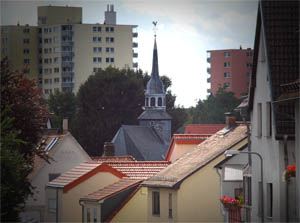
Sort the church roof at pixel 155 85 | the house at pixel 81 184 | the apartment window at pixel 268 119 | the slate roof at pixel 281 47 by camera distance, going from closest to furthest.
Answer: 1. the slate roof at pixel 281 47
2. the apartment window at pixel 268 119
3. the house at pixel 81 184
4. the church roof at pixel 155 85

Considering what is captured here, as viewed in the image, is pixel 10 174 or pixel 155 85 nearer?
pixel 10 174

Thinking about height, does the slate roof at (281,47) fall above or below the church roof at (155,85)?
below

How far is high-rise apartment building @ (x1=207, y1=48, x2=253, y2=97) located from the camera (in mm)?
175125

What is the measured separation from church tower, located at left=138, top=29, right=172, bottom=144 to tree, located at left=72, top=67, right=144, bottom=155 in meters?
9.14

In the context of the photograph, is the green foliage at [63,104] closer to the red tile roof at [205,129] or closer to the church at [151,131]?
the church at [151,131]

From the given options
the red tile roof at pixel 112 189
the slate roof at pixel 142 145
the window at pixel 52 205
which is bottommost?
the window at pixel 52 205

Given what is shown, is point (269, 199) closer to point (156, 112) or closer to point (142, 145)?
point (156, 112)

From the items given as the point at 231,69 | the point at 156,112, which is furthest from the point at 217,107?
the point at 231,69

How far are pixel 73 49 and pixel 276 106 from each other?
162310 millimetres

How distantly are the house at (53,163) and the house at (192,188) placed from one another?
15.1 metres

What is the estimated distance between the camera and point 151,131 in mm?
136875

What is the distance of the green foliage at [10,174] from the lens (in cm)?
2636

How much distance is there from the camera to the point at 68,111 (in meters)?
132

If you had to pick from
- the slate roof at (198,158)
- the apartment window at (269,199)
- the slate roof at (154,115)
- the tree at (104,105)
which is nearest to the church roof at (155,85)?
the slate roof at (154,115)
